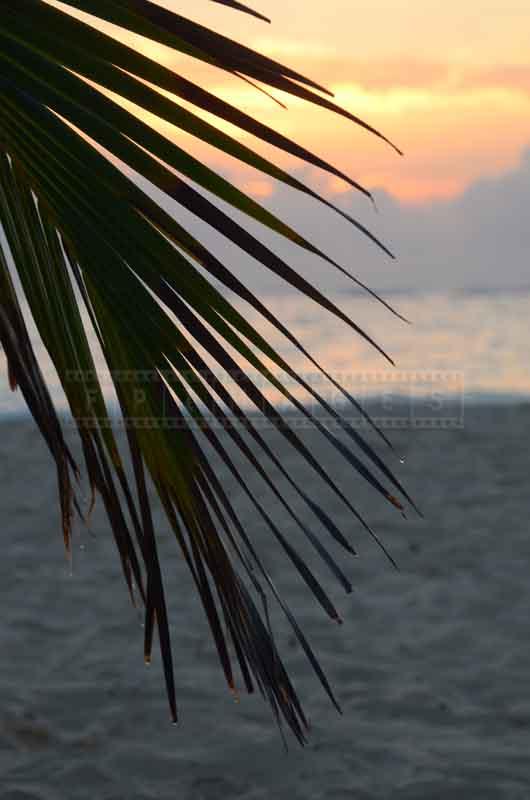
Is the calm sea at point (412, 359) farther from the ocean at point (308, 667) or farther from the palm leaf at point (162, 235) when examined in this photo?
the palm leaf at point (162, 235)

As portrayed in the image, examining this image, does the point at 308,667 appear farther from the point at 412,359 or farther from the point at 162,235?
the point at 412,359

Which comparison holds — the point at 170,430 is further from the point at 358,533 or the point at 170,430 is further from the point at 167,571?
the point at 358,533

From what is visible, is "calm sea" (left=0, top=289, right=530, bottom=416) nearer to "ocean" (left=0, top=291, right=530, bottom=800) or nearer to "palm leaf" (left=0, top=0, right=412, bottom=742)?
"ocean" (left=0, top=291, right=530, bottom=800)

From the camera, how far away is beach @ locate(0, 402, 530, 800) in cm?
364

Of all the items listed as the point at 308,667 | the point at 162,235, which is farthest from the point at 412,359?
the point at 162,235

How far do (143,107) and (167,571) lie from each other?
17.8ft

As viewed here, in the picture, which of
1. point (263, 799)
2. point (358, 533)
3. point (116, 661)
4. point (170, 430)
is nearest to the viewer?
point (170, 430)

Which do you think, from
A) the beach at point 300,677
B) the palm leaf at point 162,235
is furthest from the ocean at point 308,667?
the palm leaf at point 162,235

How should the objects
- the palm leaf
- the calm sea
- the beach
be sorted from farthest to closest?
1. the calm sea
2. the beach
3. the palm leaf

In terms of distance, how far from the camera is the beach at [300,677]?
12.0 ft

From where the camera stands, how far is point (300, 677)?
179 inches

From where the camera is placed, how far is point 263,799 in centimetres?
346

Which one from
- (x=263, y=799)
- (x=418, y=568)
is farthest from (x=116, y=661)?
(x=418, y=568)

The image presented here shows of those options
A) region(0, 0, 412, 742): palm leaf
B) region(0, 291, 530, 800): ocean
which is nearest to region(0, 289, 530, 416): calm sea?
region(0, 291, 530, 800): ocean
